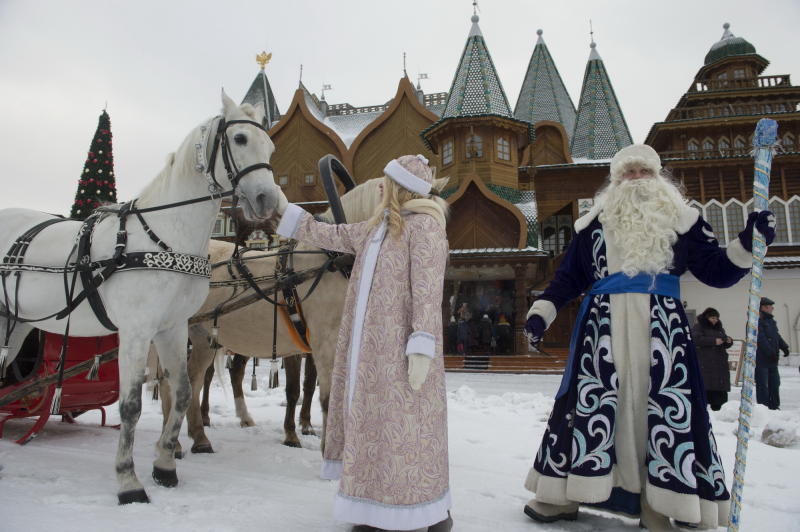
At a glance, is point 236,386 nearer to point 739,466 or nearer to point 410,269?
point 410,269

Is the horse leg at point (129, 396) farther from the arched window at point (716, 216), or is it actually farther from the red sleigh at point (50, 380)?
the arched window at point (716, 216)

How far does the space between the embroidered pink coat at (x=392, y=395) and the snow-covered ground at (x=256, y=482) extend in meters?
0.45

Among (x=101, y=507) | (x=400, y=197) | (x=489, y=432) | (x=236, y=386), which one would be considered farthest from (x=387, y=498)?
(x=236, y=386)

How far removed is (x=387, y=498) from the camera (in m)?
2.35

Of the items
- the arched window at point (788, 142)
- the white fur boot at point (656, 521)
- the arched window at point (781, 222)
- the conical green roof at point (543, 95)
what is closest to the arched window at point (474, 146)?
the conical green roof at point (543, 95)

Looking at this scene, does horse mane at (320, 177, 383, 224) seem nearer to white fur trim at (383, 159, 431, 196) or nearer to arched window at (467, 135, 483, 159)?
white fur trim at (383, 159, 431, 196)

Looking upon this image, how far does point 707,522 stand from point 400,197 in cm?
218

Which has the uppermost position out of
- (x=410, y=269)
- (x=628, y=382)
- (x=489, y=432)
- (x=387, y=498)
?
(x=410, y=269)

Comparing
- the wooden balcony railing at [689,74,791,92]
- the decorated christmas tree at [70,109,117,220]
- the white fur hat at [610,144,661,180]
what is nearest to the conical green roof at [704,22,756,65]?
the wooden balcony railing at [689,74,791,92]

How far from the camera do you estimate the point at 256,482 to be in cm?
346

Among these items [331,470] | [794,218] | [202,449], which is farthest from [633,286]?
[794,218]

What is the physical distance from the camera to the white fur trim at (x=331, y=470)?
270 centimetres

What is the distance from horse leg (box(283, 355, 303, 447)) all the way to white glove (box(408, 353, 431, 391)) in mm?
2863

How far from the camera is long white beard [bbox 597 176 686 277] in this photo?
2.77m
